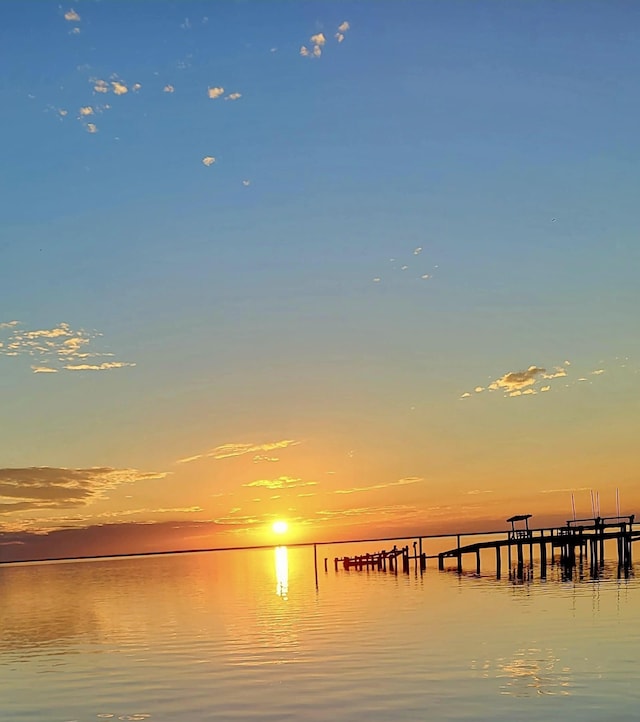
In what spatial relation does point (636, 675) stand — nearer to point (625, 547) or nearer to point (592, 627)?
point (592, 627)

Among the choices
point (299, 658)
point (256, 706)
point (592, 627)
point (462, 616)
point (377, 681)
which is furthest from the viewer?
point (462, 616)

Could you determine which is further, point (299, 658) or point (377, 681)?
point (299, 658)

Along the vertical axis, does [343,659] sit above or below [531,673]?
below

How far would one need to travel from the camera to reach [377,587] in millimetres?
87125

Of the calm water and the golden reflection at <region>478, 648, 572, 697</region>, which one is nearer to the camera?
the calm water

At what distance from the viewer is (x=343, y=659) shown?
133 feet

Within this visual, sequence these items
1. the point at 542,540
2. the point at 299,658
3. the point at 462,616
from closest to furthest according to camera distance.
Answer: the point at 299,658
the point at 462,616
the point at 542,540

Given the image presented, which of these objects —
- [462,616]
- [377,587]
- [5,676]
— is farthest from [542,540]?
[5,676]

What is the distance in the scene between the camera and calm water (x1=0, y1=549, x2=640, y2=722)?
30844mm

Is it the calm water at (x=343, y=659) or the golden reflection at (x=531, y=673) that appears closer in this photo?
the calm water at (x=343, y=659)

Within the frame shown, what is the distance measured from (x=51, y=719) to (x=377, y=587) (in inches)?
2285

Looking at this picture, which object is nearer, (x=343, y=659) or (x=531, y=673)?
(x=531, y=673)

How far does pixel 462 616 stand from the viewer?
55.5 meters

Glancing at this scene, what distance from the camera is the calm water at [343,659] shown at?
30844mm
